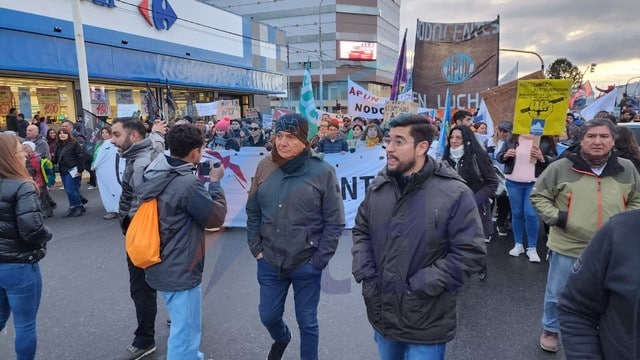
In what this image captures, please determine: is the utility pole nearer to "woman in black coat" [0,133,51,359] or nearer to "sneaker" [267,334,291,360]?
"woman in black coat" [0,133,51,359]

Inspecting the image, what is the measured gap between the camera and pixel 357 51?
62.5 metres

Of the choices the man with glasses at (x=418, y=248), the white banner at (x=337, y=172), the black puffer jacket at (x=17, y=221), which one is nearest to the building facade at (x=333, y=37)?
the white banner at (x=337, y=172)

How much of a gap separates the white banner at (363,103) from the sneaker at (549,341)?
9088 millimetres

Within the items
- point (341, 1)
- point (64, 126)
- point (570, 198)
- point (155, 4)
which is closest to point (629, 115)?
point (570, 198)

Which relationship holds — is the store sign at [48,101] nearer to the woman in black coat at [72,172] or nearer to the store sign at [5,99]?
the store sign at [5,99]

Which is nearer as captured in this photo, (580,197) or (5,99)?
(580,197)

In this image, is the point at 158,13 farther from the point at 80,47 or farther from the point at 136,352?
the point at 136,352

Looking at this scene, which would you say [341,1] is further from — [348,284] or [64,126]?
[348,284]

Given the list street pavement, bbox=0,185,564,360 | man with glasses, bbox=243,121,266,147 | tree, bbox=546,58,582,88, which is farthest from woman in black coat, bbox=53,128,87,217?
tree, bbox=546,58,582,88

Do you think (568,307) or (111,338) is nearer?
(568,307)

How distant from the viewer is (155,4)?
20938 millimetres

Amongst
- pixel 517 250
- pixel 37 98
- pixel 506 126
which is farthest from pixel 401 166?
pixel 37 98

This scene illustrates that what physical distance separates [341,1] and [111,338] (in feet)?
207

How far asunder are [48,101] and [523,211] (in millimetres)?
18582
